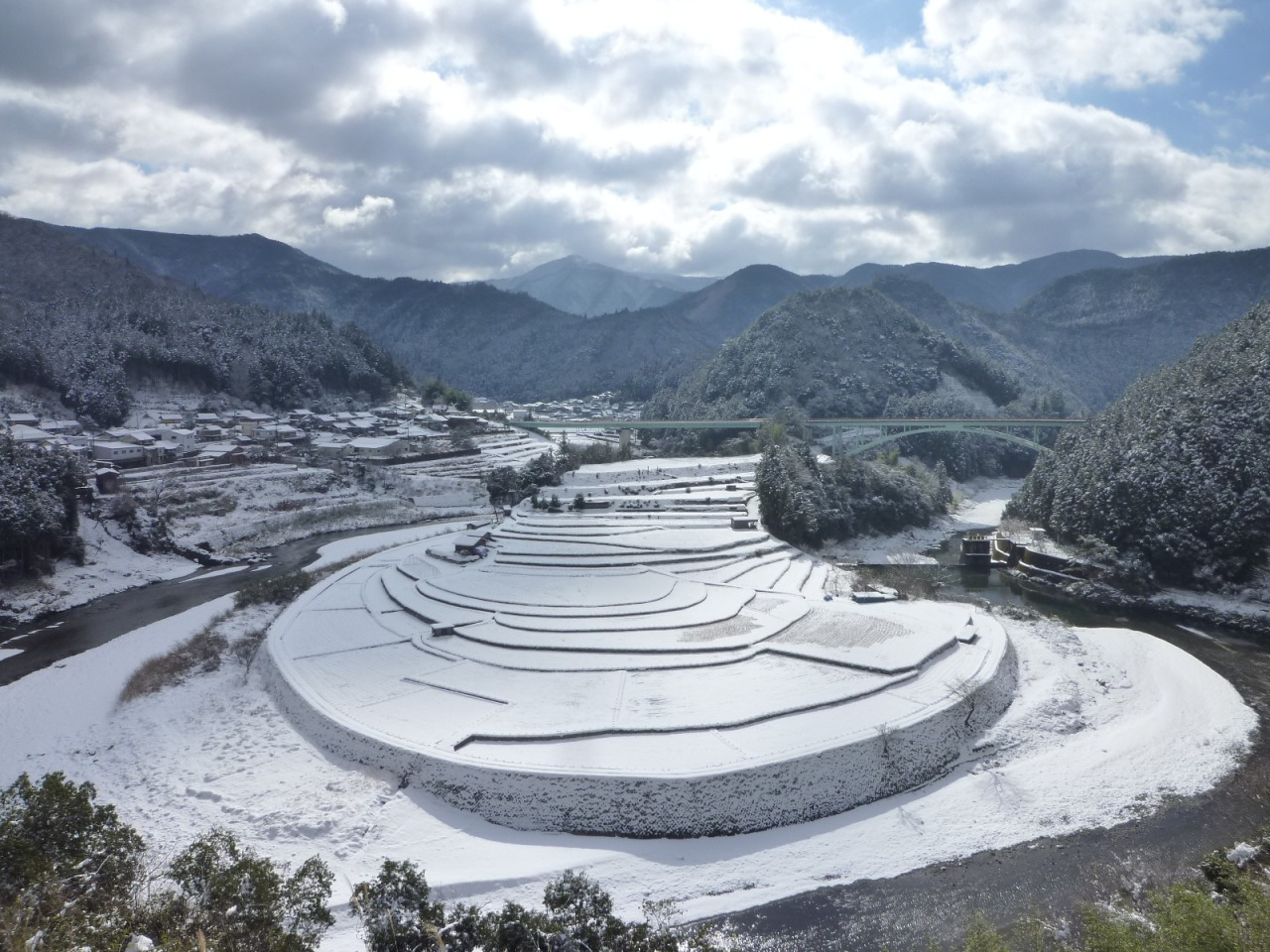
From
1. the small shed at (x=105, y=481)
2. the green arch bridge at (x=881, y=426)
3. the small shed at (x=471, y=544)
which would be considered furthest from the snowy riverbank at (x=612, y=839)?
the green arch bridge at (x=881, y=426)

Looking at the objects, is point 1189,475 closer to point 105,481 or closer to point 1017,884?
point 1017,884

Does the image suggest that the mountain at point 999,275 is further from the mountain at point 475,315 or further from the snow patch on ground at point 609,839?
the snow patch on ground at point 609,839

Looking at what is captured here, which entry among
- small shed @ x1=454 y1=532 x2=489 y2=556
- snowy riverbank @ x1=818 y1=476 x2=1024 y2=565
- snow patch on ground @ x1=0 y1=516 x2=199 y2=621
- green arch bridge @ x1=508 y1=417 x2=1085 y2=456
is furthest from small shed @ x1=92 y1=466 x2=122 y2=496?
snowy riverbank @ x1=818 y1=476 x2=1024 y2=565

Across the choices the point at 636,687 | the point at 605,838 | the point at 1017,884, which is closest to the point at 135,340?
the point at 636,687

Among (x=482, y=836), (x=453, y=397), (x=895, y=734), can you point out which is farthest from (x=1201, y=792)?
(x=453, y=397)

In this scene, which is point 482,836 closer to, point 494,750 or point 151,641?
point 494,750

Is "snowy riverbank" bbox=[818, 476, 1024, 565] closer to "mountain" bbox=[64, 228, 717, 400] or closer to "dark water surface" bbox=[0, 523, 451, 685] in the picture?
"dark water surface" bbox=[0, 523, 451, 685]
